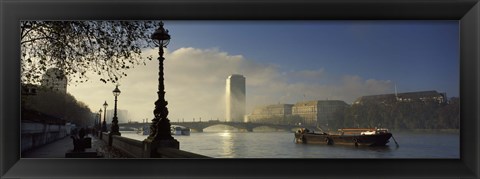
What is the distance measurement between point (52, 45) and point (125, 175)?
6.16 feet

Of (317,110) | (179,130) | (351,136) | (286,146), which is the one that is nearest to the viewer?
(286,146)

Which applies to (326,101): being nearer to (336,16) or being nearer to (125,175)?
(336,16)

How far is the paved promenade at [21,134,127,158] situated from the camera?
4.79 m

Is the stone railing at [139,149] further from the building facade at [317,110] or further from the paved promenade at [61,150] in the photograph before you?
the building facade at [317,110]

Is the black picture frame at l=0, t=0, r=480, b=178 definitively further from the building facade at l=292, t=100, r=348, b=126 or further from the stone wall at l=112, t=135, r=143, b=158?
the building facade at l=292, t=100, r=348, b=126

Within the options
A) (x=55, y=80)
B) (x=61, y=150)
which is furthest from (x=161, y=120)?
(x=55, y=80)

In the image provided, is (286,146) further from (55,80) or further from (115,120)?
(55,80)

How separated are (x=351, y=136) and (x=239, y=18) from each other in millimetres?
2881

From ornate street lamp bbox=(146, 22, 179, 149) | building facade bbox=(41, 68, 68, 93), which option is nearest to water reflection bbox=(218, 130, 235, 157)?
ornate street lamp bbox=(146, 22, 179, 149)

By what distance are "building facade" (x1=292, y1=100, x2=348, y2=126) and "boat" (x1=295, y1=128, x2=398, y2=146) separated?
24 cm

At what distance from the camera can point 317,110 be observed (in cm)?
594

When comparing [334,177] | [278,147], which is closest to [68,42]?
[278,147]

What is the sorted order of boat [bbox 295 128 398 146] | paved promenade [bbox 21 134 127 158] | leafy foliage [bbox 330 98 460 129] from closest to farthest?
paved promenade [bbox 21 134 127 158] < leafy foliage [bbox 330 98 460 129] < boat [bbox 295 128 398 146]

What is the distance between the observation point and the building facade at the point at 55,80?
5.17 m
